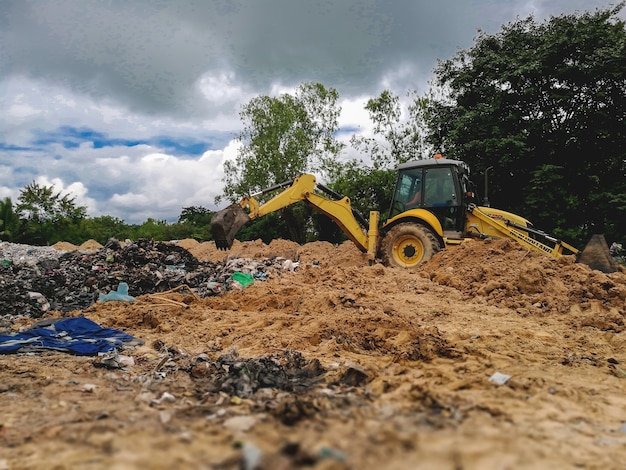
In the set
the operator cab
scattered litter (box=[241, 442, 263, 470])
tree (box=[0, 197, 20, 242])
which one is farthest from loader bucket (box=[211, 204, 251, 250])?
tree (box=[0, 197, 20, 242])

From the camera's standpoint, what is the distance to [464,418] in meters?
2.36

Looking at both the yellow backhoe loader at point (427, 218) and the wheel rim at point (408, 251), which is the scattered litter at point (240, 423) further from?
the wheel rim at point (408, 251)

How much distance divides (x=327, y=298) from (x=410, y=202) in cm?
433

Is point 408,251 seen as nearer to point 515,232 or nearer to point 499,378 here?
point 515,232

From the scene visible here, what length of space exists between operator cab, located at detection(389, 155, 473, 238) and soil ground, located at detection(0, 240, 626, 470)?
88.6 inches

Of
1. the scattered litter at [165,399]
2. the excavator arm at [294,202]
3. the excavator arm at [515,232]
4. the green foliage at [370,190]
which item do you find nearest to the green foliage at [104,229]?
the green foliage at [370,190]

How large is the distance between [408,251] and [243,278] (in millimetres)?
3510

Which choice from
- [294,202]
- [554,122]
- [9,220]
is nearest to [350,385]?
[294,202]

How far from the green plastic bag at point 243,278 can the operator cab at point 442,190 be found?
377cm

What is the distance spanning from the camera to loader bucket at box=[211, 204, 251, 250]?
30.2 feet

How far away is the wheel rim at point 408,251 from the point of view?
983 cm

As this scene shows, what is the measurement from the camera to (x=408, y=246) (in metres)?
9.95

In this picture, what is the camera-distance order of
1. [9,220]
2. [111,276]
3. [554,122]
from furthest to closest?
1. [9,220]
2. [554,122]
3. [111,276]

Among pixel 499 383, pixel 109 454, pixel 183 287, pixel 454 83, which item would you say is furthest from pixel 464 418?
pixel 454 83
